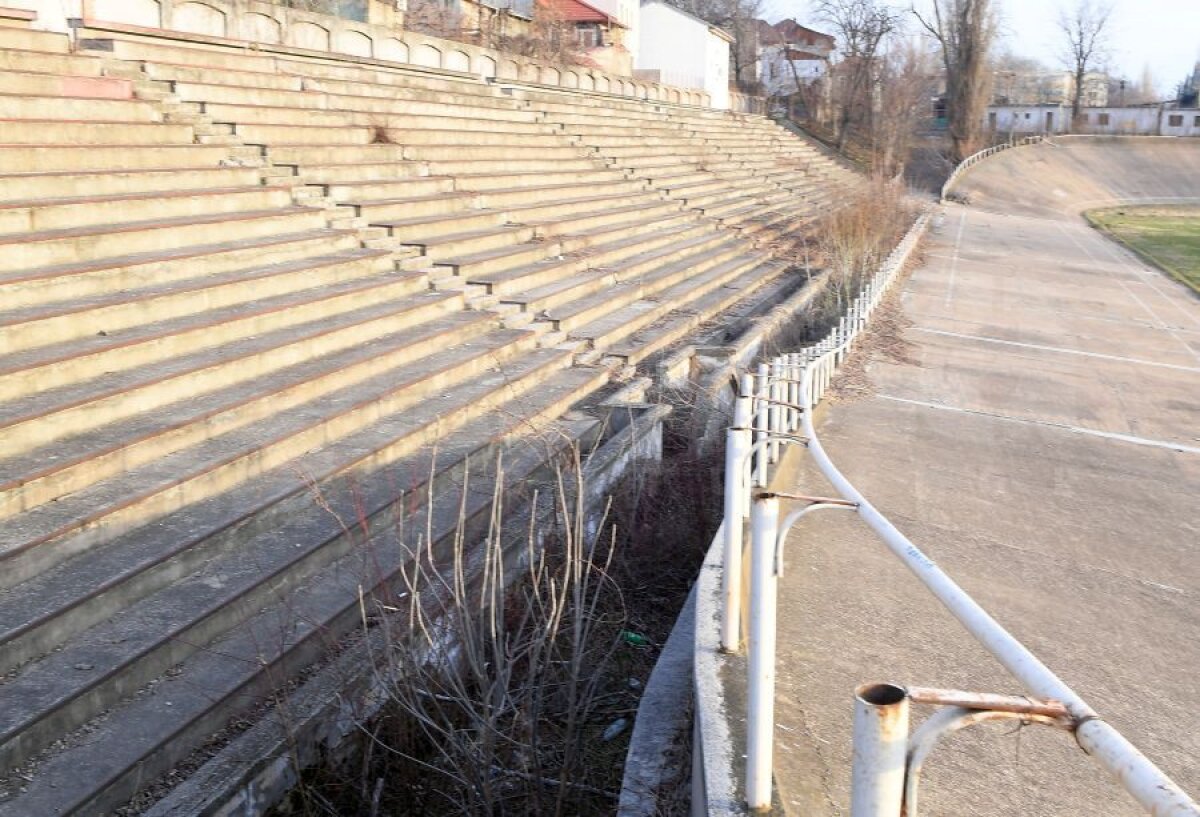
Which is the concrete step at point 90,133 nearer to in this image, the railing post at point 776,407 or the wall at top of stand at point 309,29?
the wall at top of stand at point 309,29

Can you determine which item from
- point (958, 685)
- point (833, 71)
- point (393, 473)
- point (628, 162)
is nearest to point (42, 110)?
point (393, 473)

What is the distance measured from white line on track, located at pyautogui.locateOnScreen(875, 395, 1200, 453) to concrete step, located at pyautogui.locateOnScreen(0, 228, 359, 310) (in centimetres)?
578

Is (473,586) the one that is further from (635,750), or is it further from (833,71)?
(833,71)

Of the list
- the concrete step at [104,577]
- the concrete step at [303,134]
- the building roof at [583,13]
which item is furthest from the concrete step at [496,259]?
the building roof at [583,13]

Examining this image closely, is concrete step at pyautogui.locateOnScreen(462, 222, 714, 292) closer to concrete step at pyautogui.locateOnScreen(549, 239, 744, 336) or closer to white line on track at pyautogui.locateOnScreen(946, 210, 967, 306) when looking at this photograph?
concrete step at pyautogui.locateOnScreen(549, 239, 744, 336)

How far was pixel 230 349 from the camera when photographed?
7.30 meters

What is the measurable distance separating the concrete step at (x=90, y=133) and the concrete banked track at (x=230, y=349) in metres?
0.03

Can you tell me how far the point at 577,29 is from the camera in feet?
157

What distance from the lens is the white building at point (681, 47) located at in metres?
52.6

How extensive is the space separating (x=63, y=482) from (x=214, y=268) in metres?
3.24

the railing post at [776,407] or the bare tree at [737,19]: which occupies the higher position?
the bare tree at [737,19]

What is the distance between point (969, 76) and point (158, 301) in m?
56.9

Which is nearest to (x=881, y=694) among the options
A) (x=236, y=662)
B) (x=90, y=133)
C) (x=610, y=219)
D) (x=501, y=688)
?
(x=501, y=688)

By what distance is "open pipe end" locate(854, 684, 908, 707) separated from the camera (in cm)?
193
